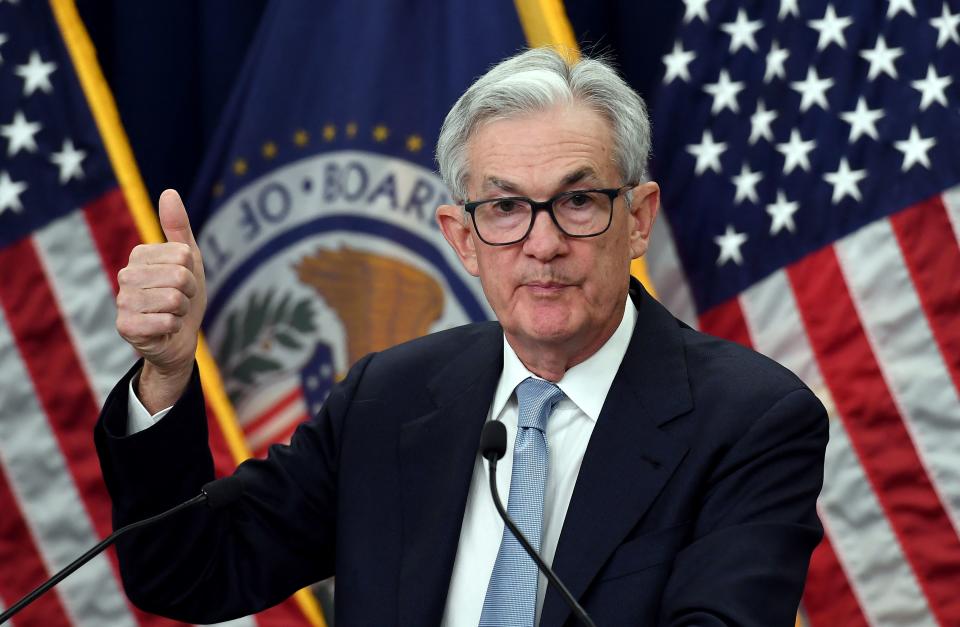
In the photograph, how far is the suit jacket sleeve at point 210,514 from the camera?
63.6 inches

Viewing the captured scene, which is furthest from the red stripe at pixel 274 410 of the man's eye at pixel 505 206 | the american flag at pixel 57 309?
the man's eye at pixel 505 206

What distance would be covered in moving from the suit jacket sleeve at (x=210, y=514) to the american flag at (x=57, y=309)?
1.33m

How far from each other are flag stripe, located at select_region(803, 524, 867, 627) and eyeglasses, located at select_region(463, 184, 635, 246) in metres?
1.61

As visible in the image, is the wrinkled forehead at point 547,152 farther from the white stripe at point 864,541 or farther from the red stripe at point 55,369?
the red stripe at point 55,369

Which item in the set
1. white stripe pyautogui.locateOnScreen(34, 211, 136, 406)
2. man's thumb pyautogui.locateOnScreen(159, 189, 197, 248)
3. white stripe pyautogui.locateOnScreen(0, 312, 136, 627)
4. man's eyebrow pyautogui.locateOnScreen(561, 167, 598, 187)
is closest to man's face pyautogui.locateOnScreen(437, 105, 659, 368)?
man's eyebrow pyautogui.locateOnScreen(561, 167, 598, 187)

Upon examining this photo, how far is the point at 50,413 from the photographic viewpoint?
9.98 ft

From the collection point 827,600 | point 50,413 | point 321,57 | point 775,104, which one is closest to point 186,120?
point 321,57

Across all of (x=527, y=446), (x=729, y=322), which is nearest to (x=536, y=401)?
(x=527, y=446)

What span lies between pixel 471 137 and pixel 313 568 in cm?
70

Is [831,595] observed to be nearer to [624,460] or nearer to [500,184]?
[624,460]

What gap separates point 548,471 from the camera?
169 centimetres

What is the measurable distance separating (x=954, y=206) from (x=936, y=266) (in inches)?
5.9

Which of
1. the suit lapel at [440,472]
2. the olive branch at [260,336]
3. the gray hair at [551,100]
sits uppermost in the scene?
the gray hair at [551,100]

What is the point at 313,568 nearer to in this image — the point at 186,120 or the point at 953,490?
the point at 953,490
